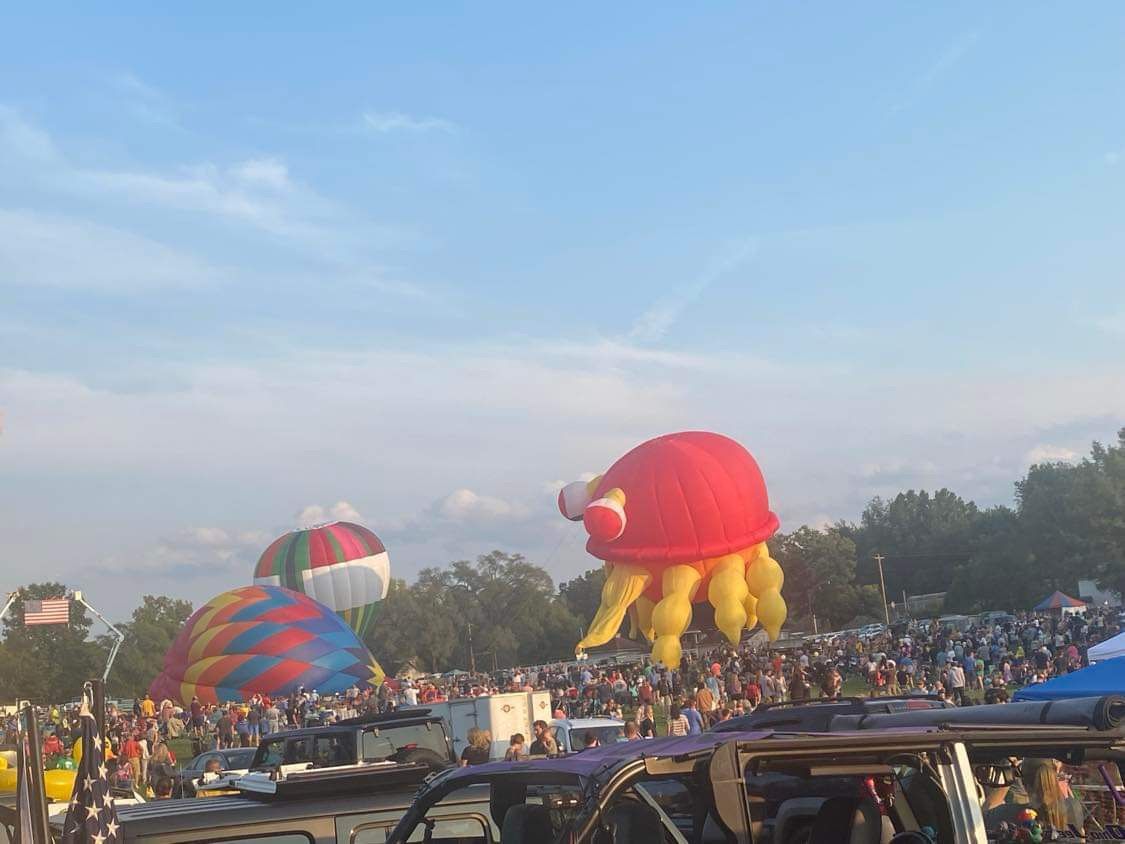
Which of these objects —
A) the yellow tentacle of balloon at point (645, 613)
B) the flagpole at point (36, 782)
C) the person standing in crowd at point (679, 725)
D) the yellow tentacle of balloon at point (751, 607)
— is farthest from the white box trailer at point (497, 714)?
the yellow tentacle of balloon at point (751, 607)

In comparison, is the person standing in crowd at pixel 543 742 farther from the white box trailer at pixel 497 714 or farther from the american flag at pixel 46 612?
the american flag at pixel 46 612

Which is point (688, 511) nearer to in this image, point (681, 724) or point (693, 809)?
point (681, 724)

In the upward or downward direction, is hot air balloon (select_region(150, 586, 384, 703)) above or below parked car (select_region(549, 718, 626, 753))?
above

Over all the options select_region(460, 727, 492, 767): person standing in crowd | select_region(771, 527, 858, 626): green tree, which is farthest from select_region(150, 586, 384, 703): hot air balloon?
select_region(771, 527, 858, 626): green tree

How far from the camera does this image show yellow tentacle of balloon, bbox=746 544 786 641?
140 ft

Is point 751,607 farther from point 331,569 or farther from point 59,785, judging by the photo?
point 59,785

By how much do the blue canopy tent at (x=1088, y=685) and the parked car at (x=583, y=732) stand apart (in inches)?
288

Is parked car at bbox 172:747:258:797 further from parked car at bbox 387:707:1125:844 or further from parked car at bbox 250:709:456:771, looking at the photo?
parked car at bbox 387:707:1125:844

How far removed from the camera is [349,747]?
1401 cm

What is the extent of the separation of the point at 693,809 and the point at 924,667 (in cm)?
3746

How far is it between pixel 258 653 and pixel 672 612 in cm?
1411

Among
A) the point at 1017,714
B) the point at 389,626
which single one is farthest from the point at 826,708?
the point at 389,626

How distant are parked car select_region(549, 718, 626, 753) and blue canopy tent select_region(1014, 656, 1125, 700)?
7.31 m

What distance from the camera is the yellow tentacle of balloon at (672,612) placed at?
4109cm
